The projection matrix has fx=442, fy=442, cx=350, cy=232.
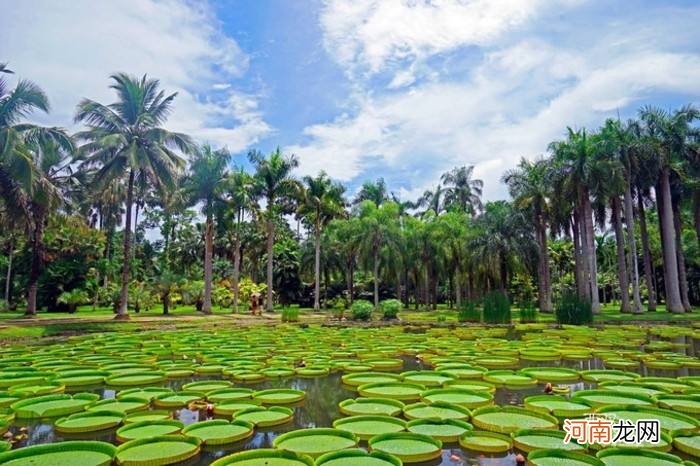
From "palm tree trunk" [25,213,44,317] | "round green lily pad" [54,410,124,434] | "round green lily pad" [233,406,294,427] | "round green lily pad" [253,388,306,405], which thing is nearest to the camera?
"round green lily pad" [54,410,124,434]

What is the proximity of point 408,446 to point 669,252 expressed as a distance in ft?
105

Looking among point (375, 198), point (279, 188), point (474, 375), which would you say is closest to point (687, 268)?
point (375, 198)

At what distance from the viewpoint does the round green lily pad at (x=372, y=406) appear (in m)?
6.46

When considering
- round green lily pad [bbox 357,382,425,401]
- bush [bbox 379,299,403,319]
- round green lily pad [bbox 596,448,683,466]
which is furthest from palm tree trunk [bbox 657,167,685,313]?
round green lily pad [bbox 596,448,683,466]

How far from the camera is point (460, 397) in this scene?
7090 millimetres

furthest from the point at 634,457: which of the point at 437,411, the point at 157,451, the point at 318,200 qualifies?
the point at 318,200

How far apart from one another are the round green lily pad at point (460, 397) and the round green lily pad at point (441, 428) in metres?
1.04

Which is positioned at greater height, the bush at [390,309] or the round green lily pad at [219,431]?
the bush at [390,309]

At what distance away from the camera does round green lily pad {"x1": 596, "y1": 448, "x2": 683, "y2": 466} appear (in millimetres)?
4438

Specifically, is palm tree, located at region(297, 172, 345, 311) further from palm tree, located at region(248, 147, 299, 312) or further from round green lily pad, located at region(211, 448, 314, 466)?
round green lily pad, located at region(211, 448, 314, 466)

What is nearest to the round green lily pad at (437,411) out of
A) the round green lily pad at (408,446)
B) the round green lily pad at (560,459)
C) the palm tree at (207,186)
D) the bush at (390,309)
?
the round green lily pad at (408,446)

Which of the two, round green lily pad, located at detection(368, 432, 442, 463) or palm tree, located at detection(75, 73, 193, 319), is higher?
palm tree, located at detection(75, 73, 193, 319)

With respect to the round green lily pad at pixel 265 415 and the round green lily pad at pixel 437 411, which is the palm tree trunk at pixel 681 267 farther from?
the round green lily pad at pixel 265 415

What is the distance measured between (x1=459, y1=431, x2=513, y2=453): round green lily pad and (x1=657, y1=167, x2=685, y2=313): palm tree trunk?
30.8 metres
